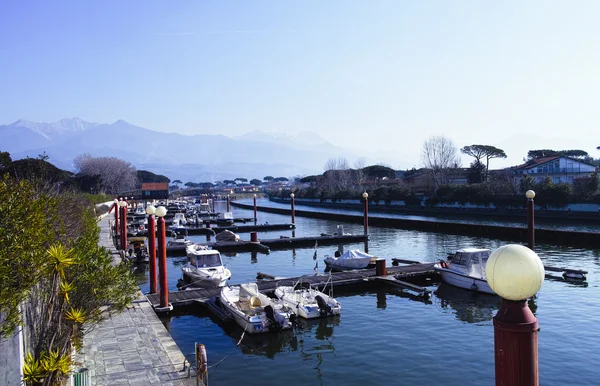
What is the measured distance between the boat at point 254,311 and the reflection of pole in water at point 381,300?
539cm

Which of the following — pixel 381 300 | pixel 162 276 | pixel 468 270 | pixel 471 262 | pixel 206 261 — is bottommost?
pixel 381 300

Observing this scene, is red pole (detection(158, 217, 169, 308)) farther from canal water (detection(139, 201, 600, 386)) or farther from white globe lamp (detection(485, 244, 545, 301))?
white globe lamp (detection(485, 244, 545, 301))

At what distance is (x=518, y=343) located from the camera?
348 centimetres

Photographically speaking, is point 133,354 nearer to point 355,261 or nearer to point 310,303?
point 310,303

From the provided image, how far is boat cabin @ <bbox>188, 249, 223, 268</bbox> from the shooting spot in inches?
1061

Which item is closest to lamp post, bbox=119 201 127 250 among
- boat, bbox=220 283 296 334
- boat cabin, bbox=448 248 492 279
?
boat, bbox=220 283 296 334

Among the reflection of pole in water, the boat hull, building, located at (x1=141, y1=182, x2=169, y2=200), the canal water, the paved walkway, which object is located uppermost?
building, located at (x1=141, y1=182, x2=169, y2=200)

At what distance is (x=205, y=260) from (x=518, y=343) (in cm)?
2467

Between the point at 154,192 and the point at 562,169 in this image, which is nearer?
the point at 562,169

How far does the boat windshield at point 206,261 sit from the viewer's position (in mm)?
26950

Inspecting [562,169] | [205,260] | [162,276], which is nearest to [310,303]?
[162,276]

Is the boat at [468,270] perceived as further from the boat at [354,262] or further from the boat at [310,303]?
the boat at [310,303]

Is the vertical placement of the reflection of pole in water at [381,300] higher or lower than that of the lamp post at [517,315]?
lower

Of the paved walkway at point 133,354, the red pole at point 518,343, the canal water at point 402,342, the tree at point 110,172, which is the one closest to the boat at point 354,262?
the canal water at point 402,342
